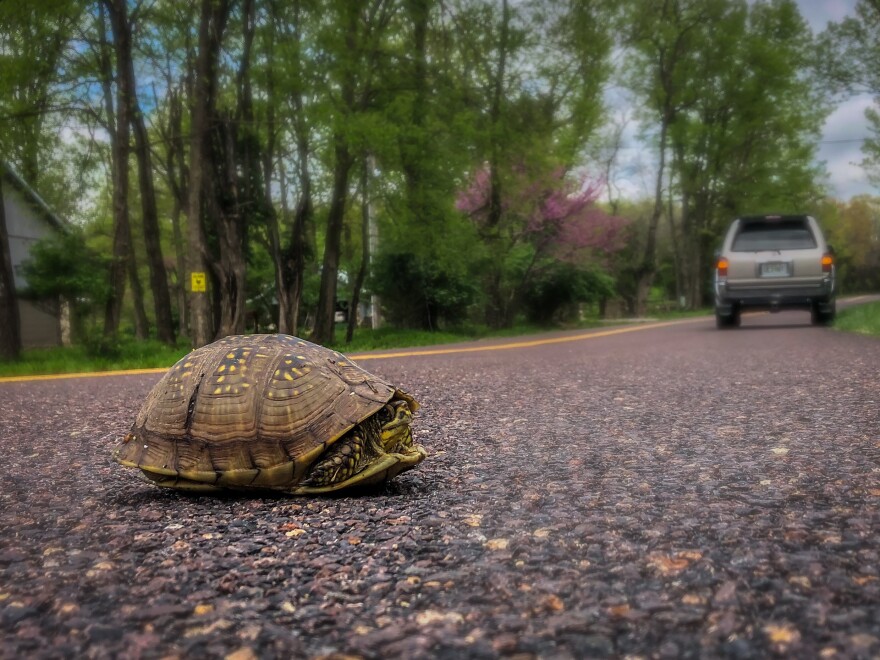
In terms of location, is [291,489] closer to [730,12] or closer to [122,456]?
[122,456]

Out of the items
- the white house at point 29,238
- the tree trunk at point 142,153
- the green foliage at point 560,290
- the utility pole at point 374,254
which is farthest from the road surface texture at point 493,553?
the white house at point 29,238

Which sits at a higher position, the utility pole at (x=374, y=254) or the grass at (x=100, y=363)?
the utility pole at (x=374, y=254)

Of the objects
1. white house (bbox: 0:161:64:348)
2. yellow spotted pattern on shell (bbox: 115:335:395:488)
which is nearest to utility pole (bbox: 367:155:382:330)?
white house (bbox: 0:161:64:348)

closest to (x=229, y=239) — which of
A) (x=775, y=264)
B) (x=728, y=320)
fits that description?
(x=728, y=320)

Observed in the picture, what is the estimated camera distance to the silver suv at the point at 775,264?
49.6ft

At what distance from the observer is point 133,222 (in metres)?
36.9

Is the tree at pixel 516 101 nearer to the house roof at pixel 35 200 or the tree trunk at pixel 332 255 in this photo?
the tree trunk at pixel 332 255

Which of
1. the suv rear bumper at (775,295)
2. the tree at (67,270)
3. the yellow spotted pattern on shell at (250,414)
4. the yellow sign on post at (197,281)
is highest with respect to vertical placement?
the tree at (67,270)

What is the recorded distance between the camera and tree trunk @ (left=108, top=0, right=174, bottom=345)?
65.7 feet

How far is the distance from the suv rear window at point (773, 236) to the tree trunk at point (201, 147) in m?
12.7

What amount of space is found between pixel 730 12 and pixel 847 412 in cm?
4102

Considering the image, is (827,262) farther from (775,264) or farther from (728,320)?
(728,320)

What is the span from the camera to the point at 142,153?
2336 centimetres

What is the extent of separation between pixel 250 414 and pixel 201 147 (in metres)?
16.6
